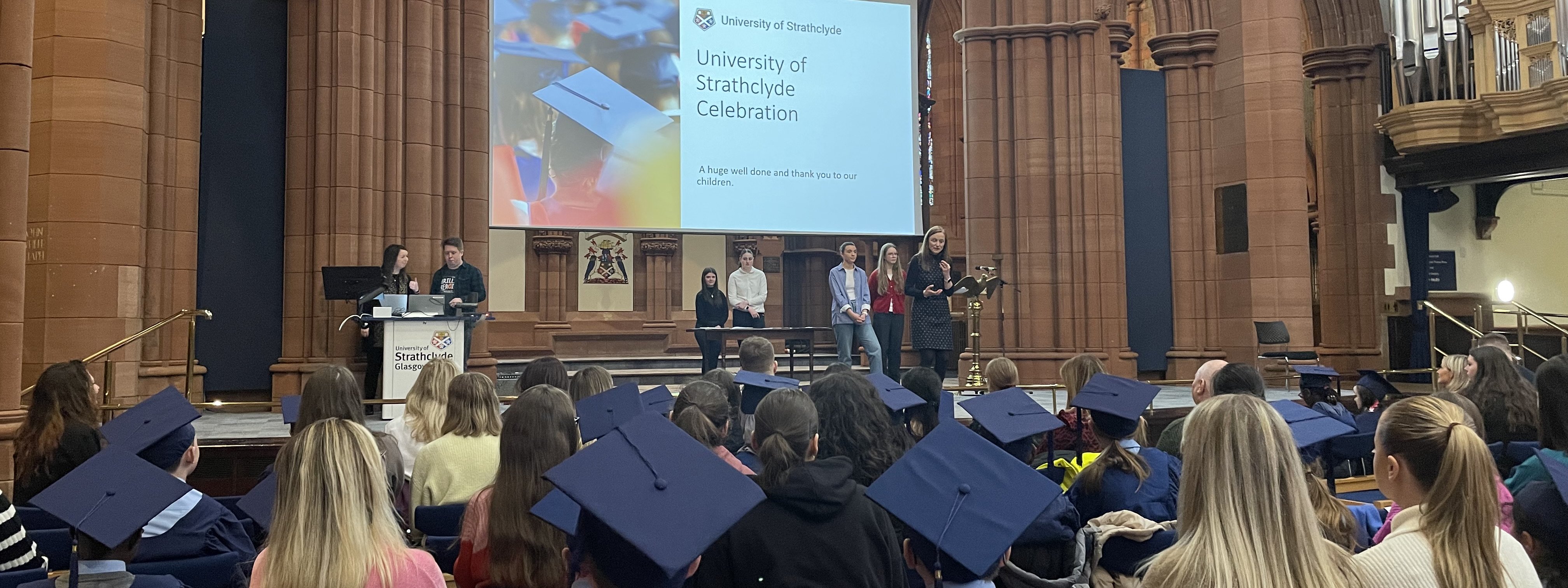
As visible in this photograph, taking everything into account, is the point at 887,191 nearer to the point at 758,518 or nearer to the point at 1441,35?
the point at 1441,35

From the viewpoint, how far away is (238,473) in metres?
5.96

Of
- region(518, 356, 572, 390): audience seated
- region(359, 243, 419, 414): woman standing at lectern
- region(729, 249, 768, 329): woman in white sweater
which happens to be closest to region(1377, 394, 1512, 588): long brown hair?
region(518, 356, 572, 390): audience seated

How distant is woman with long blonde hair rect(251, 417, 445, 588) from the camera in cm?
195

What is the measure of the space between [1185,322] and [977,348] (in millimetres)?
3198

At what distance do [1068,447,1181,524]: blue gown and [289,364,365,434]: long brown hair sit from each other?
225cm

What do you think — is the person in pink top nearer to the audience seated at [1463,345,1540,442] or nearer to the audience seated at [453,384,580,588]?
the audience seated at [453,384,580,588]

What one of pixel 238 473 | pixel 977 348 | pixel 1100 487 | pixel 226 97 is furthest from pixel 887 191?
pixel 1100 487

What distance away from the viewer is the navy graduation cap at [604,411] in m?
4.11

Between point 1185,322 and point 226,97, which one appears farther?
point 1185,322

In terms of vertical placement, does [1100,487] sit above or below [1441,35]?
below

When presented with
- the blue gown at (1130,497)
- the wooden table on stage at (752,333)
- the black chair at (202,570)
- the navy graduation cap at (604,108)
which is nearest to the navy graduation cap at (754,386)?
the blue gown at (1130,497)

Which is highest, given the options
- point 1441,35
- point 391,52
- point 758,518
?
point 1441,35

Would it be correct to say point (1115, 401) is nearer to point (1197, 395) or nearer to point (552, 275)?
point (1197, 395)

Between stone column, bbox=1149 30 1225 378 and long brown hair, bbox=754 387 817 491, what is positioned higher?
stone column, bbox=1149 30 1225 378
